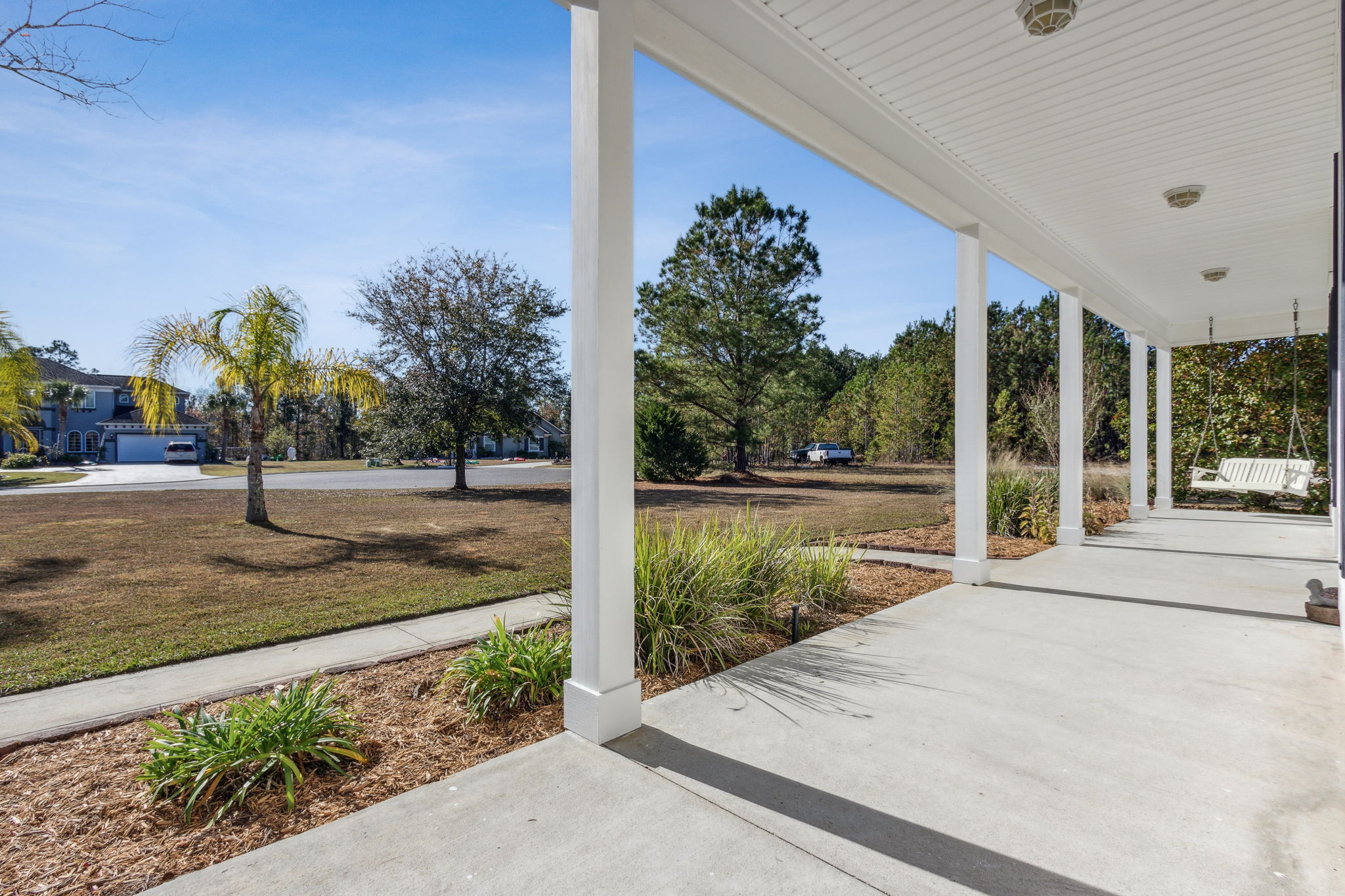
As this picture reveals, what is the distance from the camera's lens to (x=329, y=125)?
537 cm

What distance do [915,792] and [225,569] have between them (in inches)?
212

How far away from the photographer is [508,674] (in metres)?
2.41

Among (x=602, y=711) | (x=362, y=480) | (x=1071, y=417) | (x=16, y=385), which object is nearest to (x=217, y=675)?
(x=602, y=711)

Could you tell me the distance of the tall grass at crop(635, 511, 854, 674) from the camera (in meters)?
2.85

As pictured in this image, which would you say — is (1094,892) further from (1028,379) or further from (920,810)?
(1028,379)

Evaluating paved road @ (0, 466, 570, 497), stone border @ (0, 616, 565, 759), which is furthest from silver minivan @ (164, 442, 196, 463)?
stone border @ (0, 616, 565, 759)

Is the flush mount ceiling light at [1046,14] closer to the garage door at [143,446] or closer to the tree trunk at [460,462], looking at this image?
the garage door at [143,446]

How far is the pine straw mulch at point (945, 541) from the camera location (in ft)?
19.6

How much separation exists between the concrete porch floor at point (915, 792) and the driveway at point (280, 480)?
6773 millimetres

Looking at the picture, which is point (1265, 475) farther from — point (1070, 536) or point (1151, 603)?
point (1151, 603)

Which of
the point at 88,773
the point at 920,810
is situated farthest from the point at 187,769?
the point at 920,810

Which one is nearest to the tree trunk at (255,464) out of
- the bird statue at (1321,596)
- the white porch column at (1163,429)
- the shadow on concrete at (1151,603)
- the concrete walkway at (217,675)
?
the concrete walkway at (217,675)

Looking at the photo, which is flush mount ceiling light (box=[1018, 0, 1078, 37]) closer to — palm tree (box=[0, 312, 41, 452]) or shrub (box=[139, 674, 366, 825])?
shrub (box=[139, 674, 366, 825])

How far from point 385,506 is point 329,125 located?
4.92 m
